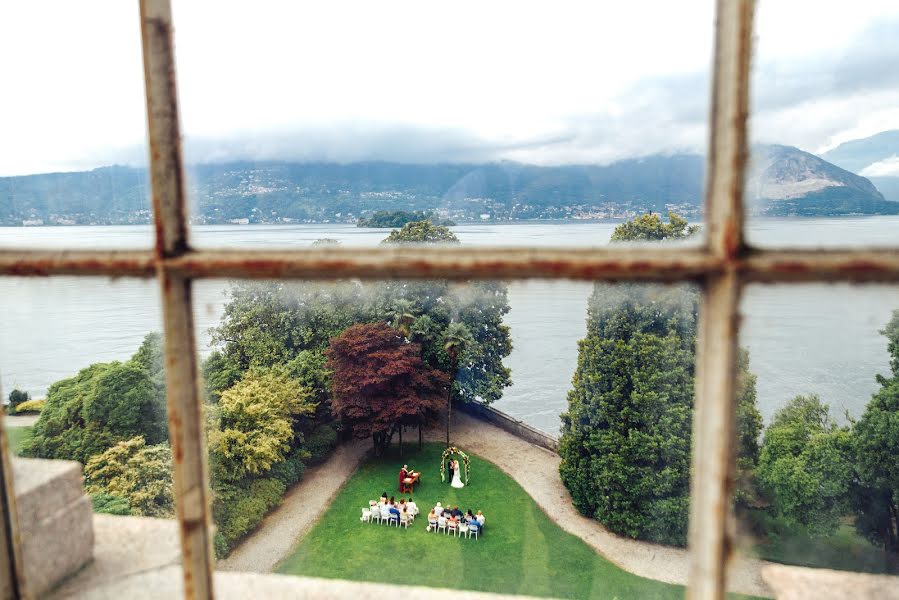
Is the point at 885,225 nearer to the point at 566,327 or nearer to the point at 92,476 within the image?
A: the point at 92,476

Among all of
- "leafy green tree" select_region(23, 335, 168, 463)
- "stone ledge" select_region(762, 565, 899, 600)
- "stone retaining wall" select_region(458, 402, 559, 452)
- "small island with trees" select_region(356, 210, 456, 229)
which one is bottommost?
"stone retaining wall" select_region(458, 402, 559, 452)

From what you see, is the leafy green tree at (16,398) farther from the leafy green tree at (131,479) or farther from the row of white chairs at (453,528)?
the row of white chairs at (453,528)

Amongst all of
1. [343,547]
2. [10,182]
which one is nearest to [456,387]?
[343,547]

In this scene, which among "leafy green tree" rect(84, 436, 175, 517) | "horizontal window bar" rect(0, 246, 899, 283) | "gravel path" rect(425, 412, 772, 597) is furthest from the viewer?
"gravel path" rect(425, 412, 772, 597)

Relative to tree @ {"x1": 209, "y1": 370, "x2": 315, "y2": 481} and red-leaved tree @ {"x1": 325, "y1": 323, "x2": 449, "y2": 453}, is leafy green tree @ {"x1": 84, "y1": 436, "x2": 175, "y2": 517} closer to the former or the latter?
tree @ {"x1": 209, "y1": 370, "x2": 315, "y2": 481}

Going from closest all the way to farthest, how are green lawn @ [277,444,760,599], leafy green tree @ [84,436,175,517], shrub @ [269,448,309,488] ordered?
1. leafy green tree @ [84,436,175,517]
2. green lawn @ [277,444,760,599]
3. shrub @ [269,448,309,488]

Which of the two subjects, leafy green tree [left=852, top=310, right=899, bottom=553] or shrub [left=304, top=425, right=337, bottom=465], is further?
shrub [left=304, top=425, right=337, bottom=465]

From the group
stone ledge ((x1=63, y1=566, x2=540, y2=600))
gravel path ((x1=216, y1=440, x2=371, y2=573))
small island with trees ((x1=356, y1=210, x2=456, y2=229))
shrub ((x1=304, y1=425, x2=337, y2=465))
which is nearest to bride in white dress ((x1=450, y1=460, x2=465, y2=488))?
gravel path ((x1=216, y1=440, x2=371, y2=573))
